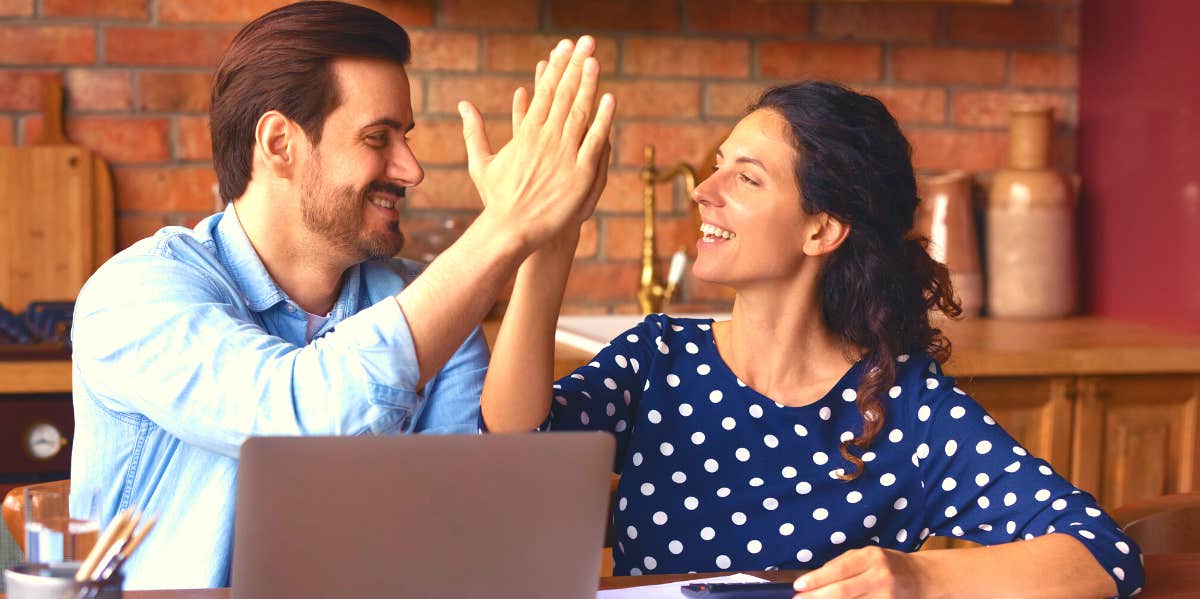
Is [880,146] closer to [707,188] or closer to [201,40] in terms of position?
[707,188]

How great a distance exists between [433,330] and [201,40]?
166 centimetres

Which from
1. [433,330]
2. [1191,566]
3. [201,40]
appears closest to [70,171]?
[201,40]

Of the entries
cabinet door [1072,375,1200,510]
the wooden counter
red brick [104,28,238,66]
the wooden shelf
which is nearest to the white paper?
the wooden counter

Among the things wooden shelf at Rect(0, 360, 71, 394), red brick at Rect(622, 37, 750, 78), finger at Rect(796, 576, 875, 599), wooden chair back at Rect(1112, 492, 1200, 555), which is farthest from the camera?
red brick at Rect(622, 37, 750, 78)

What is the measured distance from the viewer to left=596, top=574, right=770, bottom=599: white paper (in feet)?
3.98

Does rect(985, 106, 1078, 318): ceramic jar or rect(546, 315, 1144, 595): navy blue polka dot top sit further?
rect(985, 106, 1078, 318): ceramic jar

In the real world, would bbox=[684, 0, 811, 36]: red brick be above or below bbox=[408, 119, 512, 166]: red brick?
above

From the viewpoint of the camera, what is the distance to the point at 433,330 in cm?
129

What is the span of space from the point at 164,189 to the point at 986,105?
180cm

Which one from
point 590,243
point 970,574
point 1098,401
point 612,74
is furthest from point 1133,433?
point 970,574

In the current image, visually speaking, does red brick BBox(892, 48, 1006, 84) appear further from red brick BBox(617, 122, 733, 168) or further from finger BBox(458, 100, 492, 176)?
finger BBox(458, 100, 492, 176)

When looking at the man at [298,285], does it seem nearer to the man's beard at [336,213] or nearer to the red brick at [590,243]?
the man's beard at [336,213]

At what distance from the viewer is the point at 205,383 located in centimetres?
133

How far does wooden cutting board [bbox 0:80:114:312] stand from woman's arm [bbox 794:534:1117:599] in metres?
1.91
